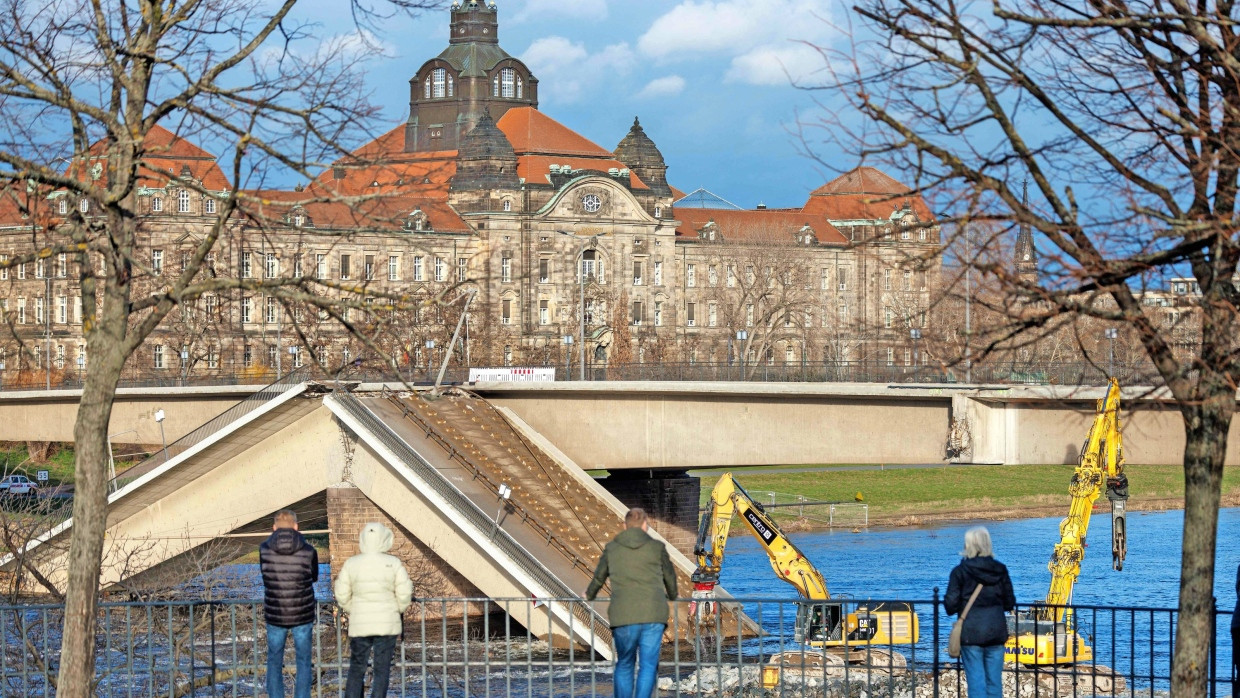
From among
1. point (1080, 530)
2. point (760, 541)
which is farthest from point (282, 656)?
point (760, 541)

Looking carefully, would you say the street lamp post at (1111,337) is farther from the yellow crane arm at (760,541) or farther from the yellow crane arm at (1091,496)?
the yellow crane arm at (760,541)

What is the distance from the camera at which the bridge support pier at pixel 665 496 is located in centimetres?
4903

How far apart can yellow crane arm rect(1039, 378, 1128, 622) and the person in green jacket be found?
18.2 meters

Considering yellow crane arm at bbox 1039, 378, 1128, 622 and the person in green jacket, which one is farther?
yellow crane arm at bbox 1039, 378, 1128, 622

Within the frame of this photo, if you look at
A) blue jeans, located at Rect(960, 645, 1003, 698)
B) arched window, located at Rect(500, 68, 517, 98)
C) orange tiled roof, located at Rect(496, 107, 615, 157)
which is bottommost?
blue jeans, located at Rect(960, 645, 1003, 698)

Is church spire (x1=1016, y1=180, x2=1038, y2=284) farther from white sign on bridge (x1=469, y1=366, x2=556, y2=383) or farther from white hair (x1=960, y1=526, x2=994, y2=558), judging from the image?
white sign on bridge (x1=469, y1=366, x2=556, y2=383)

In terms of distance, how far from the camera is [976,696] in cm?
1257

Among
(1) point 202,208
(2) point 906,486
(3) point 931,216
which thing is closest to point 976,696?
(3) point 931,216

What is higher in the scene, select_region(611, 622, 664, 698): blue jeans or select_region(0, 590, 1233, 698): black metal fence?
select_region(611, 622, 664, 698): blue jeans

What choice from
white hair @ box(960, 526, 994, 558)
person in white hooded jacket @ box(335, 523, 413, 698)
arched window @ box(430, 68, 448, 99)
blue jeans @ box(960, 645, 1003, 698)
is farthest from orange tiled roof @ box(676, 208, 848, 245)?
person in white hooded jacket @ box(335, 523, 413, 698)

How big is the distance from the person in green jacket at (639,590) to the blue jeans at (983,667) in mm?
2200

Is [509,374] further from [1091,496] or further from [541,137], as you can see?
[541,137]

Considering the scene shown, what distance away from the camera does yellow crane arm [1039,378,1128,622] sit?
30719 millimetres

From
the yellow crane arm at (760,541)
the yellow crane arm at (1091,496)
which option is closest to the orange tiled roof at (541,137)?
the yellow crane arm at (760,541)
